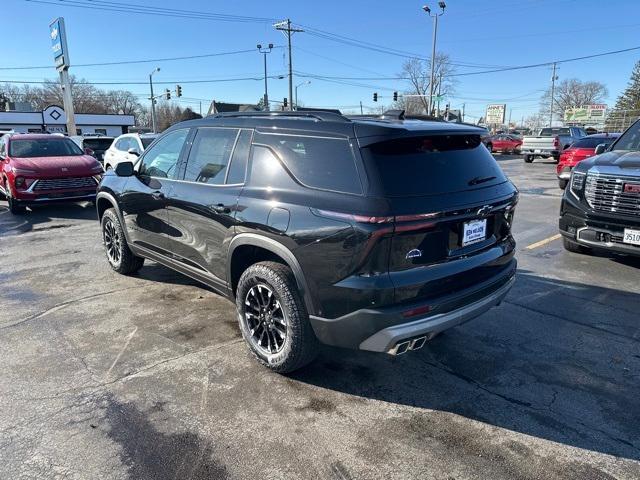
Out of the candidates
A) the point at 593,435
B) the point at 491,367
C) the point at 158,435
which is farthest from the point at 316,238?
the point at 593,435

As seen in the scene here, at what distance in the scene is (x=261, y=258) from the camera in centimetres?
363

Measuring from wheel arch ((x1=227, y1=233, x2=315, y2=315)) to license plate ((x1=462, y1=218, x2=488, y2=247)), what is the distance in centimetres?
110

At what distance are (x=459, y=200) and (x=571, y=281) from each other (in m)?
3.35

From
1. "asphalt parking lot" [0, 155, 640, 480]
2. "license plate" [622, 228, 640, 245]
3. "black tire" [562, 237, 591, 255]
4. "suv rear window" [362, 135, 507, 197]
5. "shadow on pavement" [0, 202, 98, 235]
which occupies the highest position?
"suv rear window" [362, 135, 507, 197]

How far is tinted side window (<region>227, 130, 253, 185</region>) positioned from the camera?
3.66 metres

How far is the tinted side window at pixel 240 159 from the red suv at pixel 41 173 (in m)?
7.74

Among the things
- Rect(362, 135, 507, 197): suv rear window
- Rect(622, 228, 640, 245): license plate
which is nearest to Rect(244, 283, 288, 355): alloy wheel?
Rect(362, 135, 507, 197): suv rear window

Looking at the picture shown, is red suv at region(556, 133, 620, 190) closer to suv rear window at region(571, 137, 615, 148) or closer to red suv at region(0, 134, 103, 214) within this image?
suv rear window at region(571, 137, 615, 148)

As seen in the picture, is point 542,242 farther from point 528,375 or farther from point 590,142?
point 590,142

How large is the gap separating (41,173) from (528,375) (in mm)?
9950

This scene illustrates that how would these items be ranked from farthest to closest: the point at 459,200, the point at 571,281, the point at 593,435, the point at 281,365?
1. the point at 571,281
2. the point at 281,365
3. the point at 459,200
4. the point at 593,435

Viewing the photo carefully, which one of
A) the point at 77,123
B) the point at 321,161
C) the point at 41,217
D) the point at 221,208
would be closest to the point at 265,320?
the point at 221,208

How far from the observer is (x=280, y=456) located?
263cm

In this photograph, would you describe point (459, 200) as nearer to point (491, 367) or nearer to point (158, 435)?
point (491, 367)
